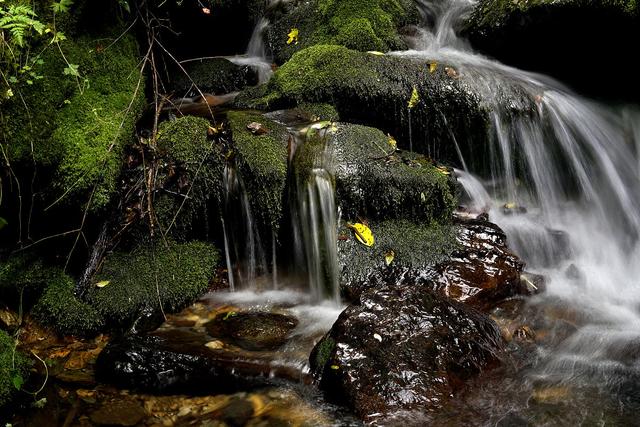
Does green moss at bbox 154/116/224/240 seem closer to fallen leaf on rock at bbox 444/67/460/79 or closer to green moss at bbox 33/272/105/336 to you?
green moss at bbox 33/272/105/336

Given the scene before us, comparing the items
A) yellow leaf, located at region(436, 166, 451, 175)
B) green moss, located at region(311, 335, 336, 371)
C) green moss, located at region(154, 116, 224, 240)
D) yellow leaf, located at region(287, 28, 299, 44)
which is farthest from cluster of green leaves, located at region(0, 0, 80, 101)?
yellow leaf, located at region(287, 28, 299, 44)

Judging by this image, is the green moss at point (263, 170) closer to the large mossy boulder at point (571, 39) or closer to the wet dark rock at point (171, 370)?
the wet dark rock at point (171, 370)

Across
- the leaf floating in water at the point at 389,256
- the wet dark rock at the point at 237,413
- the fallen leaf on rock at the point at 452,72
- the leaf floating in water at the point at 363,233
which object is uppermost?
the fallen leaf on rock at the point at 452,72

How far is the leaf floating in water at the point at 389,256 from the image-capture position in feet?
15.2

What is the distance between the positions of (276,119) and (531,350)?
3.56 metres

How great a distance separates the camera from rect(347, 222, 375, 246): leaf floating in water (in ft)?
15.5

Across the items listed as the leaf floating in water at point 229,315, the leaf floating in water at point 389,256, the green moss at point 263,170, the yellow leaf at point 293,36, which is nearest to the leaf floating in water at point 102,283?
the leaf floating in water at point 229,315

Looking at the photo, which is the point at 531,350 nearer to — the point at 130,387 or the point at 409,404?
the point at 409,404

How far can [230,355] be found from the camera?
147 inches

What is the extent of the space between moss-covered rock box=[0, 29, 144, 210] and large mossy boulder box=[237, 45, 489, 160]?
6.72ft

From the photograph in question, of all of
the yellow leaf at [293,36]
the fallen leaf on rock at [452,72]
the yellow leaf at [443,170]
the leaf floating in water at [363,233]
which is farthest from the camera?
the yellow leaf at [293,36]

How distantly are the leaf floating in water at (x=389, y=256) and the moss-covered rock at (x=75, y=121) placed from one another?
2.61 meters

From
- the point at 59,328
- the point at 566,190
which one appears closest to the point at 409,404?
the point at 59,328

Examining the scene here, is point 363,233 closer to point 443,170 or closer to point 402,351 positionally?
point 443,170
